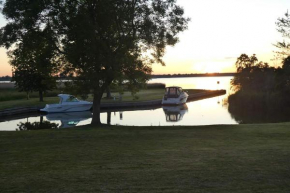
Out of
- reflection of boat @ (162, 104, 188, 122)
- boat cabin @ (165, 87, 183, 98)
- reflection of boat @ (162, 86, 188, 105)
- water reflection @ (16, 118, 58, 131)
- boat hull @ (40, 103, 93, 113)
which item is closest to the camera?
water reflection @ (16, 118, 58, 131)

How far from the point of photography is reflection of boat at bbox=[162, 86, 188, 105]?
45719 millimetres

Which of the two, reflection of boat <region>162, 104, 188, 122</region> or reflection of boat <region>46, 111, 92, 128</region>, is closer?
reflection of boat <region>46, 111, 92, 128</region>

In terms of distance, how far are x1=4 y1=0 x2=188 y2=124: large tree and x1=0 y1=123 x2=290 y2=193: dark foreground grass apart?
7.09m

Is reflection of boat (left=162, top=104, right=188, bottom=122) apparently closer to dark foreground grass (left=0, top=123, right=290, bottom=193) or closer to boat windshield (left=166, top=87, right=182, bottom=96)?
boat windshield (left=166, top=87, right=182, bottom=96)

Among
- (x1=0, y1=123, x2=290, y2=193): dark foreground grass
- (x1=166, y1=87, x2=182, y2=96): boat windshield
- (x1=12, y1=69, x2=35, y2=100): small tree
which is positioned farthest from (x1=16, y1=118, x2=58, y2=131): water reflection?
(x1=166, y1=87, x2=182, y2=96): boat windshield

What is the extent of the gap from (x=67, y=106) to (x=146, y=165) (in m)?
31.7

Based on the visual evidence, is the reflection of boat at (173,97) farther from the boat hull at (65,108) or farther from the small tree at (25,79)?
the small tree at (25,79)

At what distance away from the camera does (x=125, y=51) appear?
61.9ft

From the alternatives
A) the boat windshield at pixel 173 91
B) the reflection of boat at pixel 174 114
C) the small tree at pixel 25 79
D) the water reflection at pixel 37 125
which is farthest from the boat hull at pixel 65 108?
the boat windshield at pixel 173 91

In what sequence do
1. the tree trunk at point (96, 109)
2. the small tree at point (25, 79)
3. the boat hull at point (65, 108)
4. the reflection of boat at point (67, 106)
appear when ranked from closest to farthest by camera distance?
the tree trunk at point (96, 109) → the boat hull at point (65, 108) → the reflection of boat at point (67, 106) → the small tree at point (25, 79)

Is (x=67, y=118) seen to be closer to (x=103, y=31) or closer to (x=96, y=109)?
(x=96, y=109)

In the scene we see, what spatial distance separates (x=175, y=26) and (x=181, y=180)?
48.0ft

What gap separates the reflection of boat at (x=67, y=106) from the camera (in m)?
36.7

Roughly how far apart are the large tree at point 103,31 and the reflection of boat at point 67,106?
18360 mm
